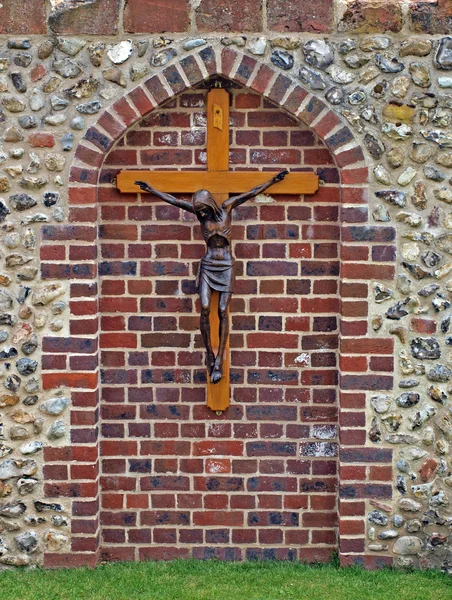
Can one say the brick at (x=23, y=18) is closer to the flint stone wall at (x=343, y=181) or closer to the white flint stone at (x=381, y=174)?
the flint stone wall at (x=343, y=181)

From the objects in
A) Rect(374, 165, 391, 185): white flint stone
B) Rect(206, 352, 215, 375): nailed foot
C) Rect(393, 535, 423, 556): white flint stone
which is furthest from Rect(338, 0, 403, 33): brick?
→ Rect(393, 535, 423, 556): white flint stone

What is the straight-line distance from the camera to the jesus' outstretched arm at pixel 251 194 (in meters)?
4.61

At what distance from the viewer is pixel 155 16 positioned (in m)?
4.52

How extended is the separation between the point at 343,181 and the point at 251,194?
0.50 m

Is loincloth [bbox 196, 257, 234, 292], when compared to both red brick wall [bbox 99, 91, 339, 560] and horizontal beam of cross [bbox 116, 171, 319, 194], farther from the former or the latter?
horizontal beam of cross [bbox 116, 171, 319, 194]

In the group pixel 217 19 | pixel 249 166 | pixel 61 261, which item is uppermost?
pixel 217 19

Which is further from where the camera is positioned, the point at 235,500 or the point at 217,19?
the point at 235,500

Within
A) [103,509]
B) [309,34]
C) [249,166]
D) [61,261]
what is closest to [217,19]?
[309,34]

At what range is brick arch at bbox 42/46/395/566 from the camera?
4543 millimetres

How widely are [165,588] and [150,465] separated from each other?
27.2 inches

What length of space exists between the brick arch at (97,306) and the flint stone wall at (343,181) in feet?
0.04

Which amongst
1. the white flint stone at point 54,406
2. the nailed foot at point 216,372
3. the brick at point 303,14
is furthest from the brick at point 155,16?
the white flint stone at point 54,406

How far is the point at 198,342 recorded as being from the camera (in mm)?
4871

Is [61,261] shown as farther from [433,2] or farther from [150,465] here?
[433,2]
